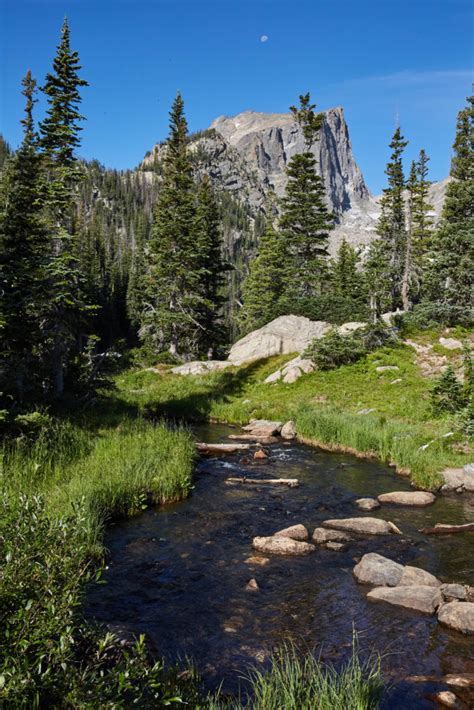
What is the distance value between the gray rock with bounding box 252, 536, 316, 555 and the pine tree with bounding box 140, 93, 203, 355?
29.3 m

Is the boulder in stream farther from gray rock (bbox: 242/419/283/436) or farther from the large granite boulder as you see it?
the large granite boulder

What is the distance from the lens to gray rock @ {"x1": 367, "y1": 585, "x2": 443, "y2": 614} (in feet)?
24.2

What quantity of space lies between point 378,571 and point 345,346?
64.9 ft

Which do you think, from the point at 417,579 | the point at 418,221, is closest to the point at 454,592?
the point at 417,579

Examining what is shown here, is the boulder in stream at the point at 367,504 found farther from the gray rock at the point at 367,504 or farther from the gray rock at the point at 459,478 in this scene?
the gray rock at the point at 459,478

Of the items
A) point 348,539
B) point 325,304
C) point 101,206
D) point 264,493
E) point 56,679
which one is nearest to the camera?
point 56,679

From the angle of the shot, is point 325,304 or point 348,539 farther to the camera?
point 325,304

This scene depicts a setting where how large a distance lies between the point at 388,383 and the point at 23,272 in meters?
18.2

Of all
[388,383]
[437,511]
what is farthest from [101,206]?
[437,511]

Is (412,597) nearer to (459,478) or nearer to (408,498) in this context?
(408,498)

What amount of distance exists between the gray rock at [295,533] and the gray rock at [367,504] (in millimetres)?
2520

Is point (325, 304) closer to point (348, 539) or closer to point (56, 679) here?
point (348, 539)

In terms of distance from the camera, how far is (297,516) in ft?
37.7

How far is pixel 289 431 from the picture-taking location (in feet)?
66.0
